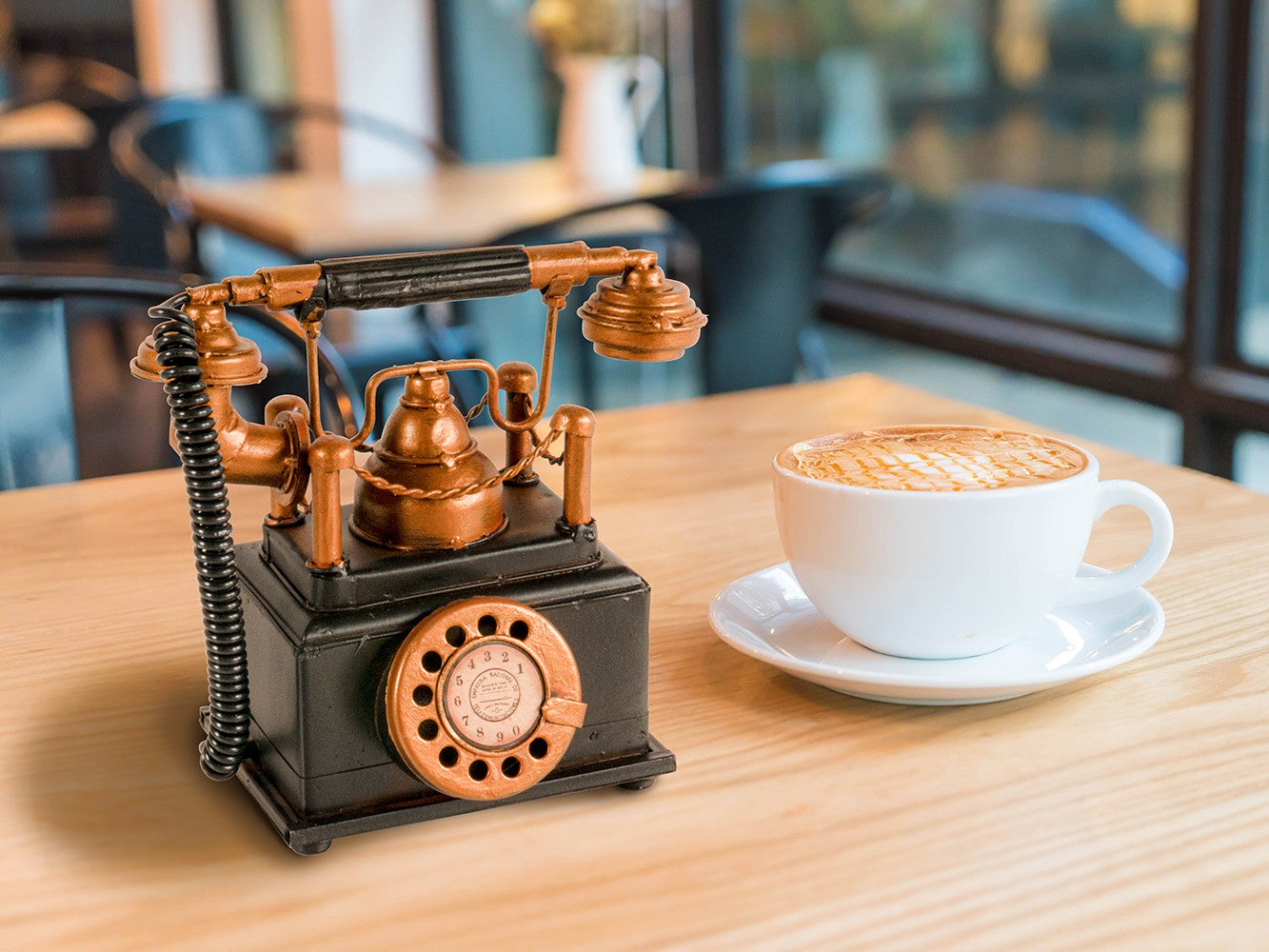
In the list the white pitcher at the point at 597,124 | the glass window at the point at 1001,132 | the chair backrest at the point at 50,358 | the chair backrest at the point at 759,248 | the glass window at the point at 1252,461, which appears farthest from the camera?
the white pitcher at the point at 597,124

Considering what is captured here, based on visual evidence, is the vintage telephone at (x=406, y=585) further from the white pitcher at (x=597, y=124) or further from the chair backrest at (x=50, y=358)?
the white pitcher at (x=597, y=124)

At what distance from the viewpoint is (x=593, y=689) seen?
513 millimetres

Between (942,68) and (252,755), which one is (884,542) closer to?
(252,755)

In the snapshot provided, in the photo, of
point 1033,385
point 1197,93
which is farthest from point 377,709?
point 1033,385

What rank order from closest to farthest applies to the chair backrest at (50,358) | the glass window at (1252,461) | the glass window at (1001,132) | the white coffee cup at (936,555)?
the white coffee cup at (936,555)
the chair backrest at (50,358)
the glass window at (1252,461)
the glass window at (1001,132)

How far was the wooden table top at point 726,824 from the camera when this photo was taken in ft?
1.41

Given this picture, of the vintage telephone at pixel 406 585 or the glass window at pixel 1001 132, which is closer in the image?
the vintage telephone at pixel 406 585

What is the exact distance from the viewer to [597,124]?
2723 mm

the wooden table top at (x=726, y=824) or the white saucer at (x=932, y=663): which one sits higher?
the white saucer at (x=932, y=663)

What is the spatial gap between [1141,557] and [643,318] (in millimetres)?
252

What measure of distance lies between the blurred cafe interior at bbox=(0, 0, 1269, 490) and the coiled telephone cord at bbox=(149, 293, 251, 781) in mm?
631

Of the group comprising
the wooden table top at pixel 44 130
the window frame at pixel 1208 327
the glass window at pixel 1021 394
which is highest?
the wooden table top at pixel 44 130

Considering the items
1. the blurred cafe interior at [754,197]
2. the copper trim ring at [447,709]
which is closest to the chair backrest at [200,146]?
the blurred cafe interior at [754,197]

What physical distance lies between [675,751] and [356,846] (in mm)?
130
